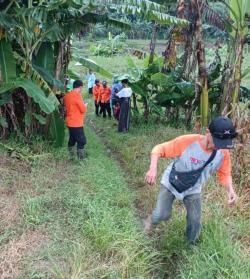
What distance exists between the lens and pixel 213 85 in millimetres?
10367

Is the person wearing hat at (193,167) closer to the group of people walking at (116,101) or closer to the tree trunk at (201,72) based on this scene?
the tree trunk at (201,72)

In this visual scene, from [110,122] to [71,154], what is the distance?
4673mm

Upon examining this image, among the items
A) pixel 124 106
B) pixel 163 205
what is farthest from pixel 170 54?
pixel 163 205

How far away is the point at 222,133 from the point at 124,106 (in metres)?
7.24

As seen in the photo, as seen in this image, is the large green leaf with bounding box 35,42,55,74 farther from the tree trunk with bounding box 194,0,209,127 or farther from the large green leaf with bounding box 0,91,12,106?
the tree trunk with bounding box 194,0,209,127

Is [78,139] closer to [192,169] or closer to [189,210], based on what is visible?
[189,210]

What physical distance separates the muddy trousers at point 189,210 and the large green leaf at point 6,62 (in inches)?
151

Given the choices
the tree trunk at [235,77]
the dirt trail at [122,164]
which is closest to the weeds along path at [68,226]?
the dirt trail at [122,164]

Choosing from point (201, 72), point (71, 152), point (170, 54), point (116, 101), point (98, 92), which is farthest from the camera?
point (98, 92)

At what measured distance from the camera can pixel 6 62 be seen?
7.27 m

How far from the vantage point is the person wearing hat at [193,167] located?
3.87 m

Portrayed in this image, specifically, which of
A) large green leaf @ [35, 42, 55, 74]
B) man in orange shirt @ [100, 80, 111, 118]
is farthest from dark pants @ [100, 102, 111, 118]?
large green leaf @ [35, 42, 55, 74]

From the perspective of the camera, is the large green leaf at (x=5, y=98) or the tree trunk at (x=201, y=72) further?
the tree trunk at (x=201, y=72)

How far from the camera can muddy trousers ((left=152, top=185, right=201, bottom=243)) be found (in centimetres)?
458
